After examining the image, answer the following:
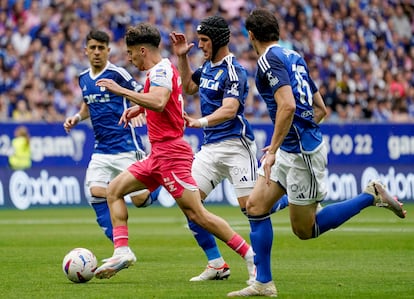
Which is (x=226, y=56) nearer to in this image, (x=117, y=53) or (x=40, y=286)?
(x=40, y=286)

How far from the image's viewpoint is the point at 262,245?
9891mm

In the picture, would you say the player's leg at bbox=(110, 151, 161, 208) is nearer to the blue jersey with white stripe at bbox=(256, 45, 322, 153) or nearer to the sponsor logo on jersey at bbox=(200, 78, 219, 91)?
the sponsor logo on jersey at bbox=(200, 78, 219, 91)

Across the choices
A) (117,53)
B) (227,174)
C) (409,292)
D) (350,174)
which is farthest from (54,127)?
(409,292)

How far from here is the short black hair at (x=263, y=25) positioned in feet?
32.6

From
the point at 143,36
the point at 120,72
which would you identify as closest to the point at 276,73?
the point at 143,36

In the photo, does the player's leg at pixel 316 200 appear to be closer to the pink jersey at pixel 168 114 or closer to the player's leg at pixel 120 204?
the pink jersey at pixel 168 114

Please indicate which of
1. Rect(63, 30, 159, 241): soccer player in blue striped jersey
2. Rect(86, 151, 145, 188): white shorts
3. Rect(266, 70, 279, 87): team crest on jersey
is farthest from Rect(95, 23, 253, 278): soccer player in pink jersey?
Rect(86, 151, 145, 188): white shorts

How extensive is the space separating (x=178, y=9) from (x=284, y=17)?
336cm

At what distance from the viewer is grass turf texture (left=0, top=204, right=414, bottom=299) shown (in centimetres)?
1041

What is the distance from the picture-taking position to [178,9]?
31984 millimetres

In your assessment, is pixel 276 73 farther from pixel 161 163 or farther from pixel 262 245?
pixel 161 163

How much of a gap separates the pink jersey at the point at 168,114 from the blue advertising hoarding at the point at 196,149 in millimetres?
12877

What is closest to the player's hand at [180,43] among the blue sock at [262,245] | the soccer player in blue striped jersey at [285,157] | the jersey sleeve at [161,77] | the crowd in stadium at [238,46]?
the jersey sleeve at [161,77]

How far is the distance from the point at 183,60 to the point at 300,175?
2999mm
